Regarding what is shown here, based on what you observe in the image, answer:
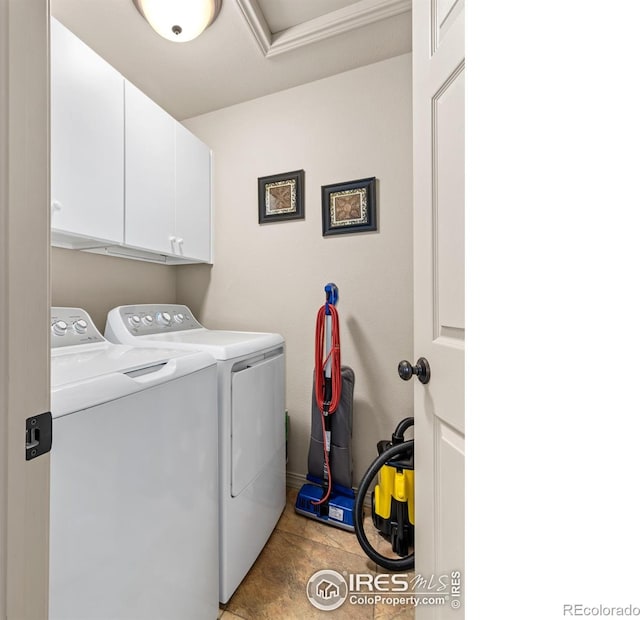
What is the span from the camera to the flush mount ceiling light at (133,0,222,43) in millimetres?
1346

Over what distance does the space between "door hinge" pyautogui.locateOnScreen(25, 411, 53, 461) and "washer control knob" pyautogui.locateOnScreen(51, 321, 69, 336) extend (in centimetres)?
111

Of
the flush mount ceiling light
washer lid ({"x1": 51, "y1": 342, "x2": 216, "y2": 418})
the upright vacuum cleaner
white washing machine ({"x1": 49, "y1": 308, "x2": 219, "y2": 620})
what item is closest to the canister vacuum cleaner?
the upright vacuum cleaner

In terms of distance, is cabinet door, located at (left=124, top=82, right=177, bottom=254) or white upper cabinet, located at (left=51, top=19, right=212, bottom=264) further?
cabinet door, located at (left=124, top=82, right=177, bottom=254)

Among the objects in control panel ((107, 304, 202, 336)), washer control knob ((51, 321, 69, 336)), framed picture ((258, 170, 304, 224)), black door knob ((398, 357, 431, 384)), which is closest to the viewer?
black door knob ((398, 357, 431, 384))

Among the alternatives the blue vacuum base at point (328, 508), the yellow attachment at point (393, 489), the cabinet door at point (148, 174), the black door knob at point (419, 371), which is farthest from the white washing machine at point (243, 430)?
the black door knob at point (419, 371)

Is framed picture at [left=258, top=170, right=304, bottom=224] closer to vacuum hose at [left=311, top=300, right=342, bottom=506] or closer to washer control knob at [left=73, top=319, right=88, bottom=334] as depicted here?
vacuum hose at [left=311, top=300, right=342, bottom=506]

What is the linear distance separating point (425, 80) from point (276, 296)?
1439 millimetres

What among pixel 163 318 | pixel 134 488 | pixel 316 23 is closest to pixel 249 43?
pixel 316 23
